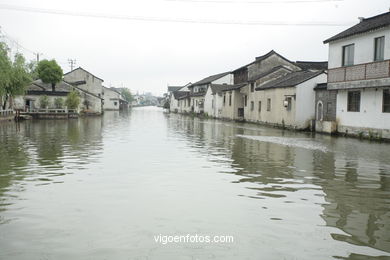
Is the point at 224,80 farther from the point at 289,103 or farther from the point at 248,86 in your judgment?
the point at 289,103

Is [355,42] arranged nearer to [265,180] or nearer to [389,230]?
[265,180]

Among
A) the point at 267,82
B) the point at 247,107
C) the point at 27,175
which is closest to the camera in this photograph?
the point at 27,175

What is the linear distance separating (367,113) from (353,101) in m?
2.10

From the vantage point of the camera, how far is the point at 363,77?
870 inches

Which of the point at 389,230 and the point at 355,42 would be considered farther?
the point at 355,42

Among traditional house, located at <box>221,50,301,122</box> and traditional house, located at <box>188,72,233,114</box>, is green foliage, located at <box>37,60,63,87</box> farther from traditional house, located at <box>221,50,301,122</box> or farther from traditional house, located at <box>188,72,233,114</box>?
traditional house, located at <box>188,72,233,114</box>

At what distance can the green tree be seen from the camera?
5169 cm

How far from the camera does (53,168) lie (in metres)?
11.2

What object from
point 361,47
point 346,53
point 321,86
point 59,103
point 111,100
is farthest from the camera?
point 111,100

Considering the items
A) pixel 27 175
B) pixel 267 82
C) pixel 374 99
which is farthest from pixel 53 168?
pixel 267 82

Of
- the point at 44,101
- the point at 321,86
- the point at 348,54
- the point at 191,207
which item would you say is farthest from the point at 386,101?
the point at 44,101

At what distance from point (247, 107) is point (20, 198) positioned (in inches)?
1567

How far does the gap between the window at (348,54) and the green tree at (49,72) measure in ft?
128

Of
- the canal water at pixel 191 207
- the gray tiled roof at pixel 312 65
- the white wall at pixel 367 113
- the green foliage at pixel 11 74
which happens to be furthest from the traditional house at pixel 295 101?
the green foliage at pixel 11 74
